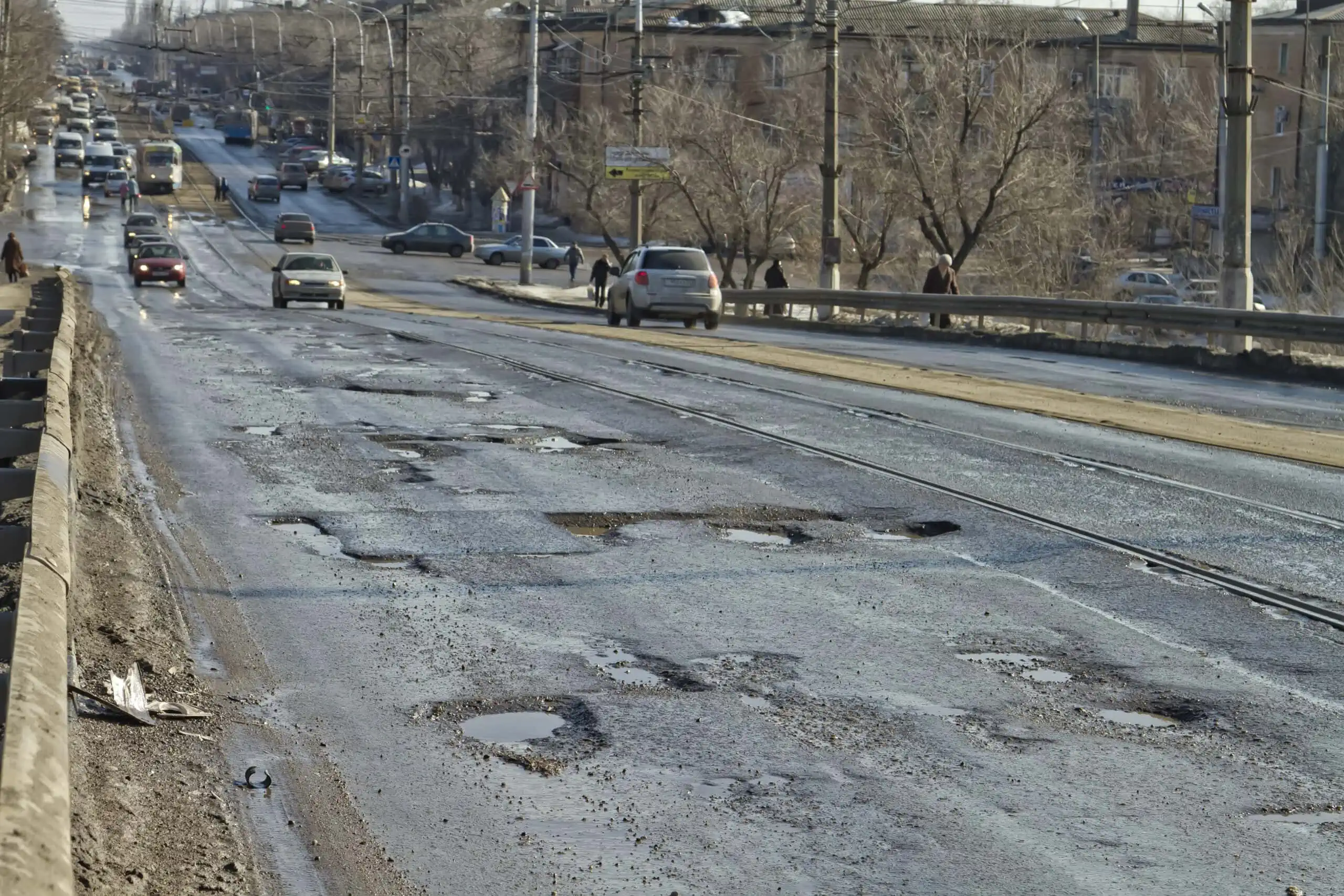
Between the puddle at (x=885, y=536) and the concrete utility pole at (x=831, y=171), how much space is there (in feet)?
101

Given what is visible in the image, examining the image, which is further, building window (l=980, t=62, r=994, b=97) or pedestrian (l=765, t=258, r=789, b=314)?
building window (l=980, t=62, r=994, b=97)

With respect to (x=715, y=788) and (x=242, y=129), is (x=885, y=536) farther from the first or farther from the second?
(x=242, y=129)

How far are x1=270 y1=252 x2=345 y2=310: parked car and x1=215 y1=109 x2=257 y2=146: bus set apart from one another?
101941mm

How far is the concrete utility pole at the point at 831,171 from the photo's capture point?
41.7 metres

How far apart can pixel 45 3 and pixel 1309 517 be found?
15073cm

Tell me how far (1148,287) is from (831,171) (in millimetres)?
22802

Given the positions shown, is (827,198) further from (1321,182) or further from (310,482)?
(310,482)

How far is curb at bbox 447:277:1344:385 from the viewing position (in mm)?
24281

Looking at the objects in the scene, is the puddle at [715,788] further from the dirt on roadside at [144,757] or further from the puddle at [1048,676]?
the puddle at [1048,676]

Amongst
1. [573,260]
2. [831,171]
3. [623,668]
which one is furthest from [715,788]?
[573,260]

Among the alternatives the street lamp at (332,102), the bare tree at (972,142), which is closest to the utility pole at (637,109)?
the bare tree at (972,142)

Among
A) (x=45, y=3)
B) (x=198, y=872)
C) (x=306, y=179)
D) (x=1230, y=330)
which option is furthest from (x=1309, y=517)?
(x=45, y=3)

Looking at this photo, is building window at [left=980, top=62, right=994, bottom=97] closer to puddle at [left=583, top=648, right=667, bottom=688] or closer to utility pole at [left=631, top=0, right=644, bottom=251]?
utility pole at [left=631, top=0, right=644, bottom=251]

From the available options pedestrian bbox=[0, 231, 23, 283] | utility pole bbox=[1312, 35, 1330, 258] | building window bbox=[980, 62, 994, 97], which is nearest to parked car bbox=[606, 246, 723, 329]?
building window bbox=[980, 62, 994, 97]
